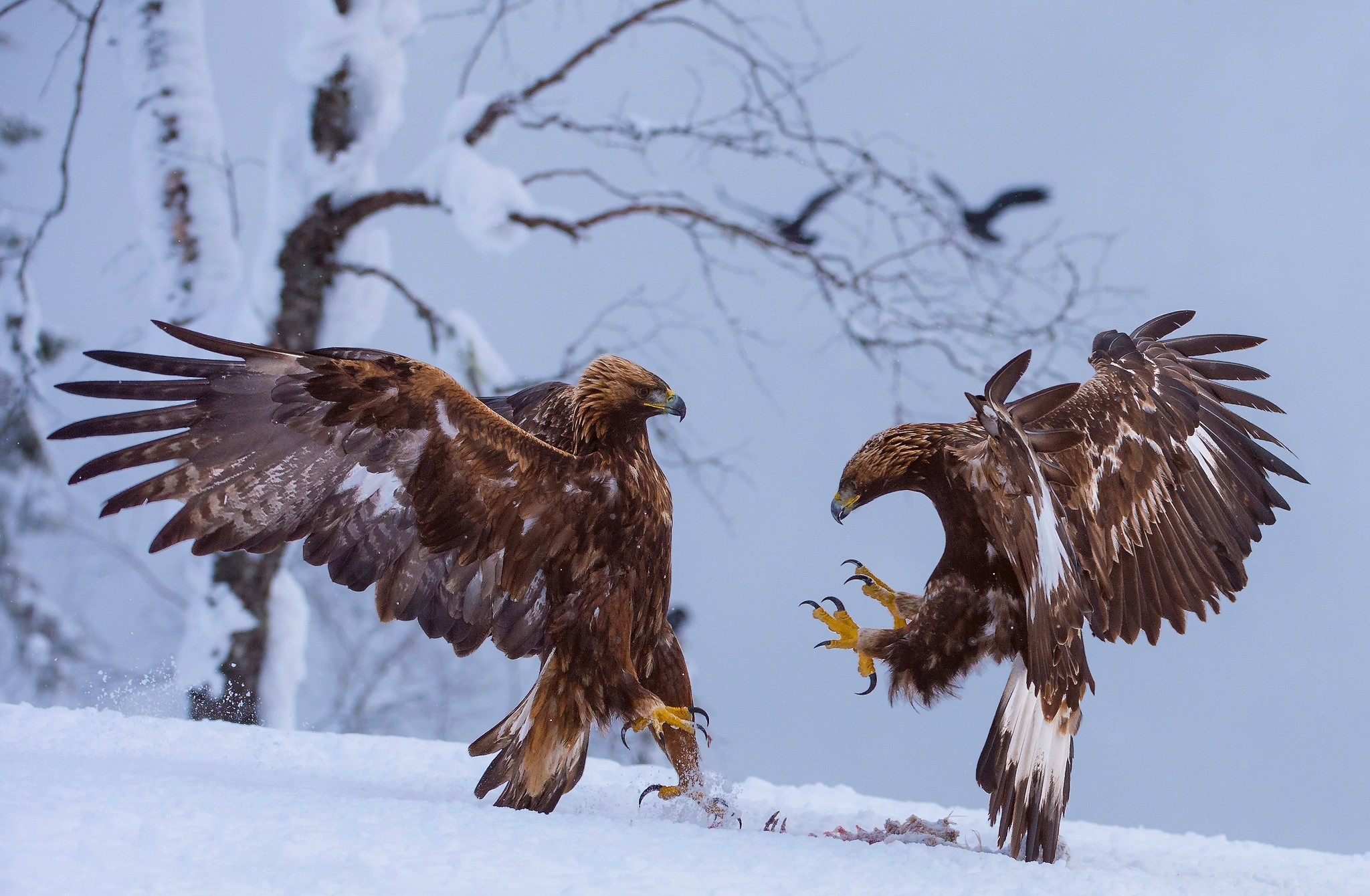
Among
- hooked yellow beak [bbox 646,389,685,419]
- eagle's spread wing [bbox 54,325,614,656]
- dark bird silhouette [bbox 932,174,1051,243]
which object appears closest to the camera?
eagle's spread wing [bbox 54,325,614,656]

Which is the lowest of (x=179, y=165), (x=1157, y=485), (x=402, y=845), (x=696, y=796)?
(x=402, y=845)

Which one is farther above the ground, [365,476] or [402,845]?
[365,476]

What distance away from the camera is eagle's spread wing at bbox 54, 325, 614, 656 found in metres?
3.38

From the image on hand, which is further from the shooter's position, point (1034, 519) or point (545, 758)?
point (545, 758)

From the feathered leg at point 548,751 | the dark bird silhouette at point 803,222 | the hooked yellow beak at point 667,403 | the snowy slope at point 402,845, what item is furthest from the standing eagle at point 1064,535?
the dark bird silhouette at point 803,222

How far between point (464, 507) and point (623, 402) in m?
0.61

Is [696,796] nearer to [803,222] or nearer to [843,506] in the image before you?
[843,506]

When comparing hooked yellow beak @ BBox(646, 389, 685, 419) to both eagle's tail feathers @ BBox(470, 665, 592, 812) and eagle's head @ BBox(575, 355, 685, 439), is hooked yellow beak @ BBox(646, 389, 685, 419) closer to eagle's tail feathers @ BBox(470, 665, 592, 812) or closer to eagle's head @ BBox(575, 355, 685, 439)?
eagle's head @ BBox(575, 355, 685, 439)

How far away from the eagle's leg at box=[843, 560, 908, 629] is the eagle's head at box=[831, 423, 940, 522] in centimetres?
36

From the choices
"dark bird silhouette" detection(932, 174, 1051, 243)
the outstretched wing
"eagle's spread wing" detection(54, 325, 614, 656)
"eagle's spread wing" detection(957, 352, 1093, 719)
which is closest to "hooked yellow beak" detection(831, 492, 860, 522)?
"eagle's spread wing" detection(957, 352, 1093, 719)

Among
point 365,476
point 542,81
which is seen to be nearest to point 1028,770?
point 365,476

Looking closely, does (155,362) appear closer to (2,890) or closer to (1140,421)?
(2,890)

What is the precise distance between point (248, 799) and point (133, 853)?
0.64 metres

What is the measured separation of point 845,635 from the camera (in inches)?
158
